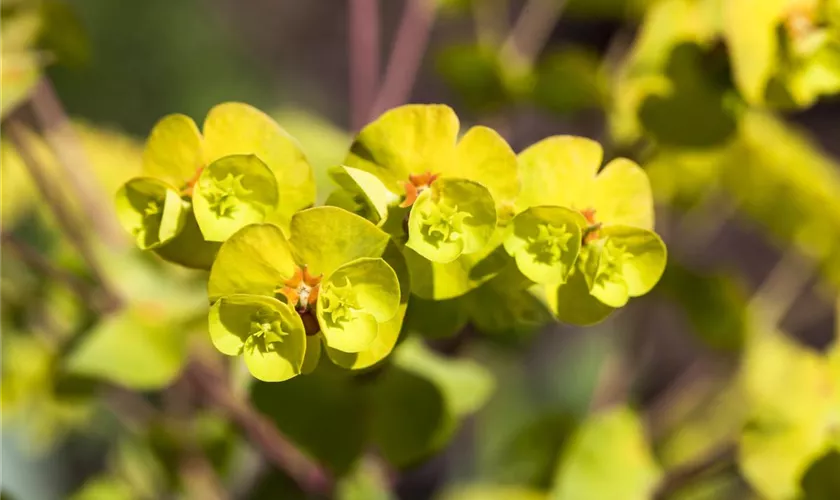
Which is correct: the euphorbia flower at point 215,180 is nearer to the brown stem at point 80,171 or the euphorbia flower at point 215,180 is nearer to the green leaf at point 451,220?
the green leaf at point 451,220

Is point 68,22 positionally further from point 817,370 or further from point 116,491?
point 817,370

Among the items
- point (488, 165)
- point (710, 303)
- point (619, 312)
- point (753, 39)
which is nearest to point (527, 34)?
point (619, 312)

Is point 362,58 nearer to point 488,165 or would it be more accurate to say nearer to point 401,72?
point 401,72

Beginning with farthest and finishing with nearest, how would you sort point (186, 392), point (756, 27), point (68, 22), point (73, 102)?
point (73, 102) < point (186, 392) < point (68, 22) < point (756, 27)

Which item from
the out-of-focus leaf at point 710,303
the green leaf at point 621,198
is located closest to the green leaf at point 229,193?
the green leaf at point 621,198

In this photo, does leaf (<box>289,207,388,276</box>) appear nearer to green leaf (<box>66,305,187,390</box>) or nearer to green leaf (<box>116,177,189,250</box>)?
green leaf (<box>116,177,189,250</box>)

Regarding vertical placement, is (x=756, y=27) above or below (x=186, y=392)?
above

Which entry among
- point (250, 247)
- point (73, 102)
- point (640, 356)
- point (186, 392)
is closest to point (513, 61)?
point (640, 356)
